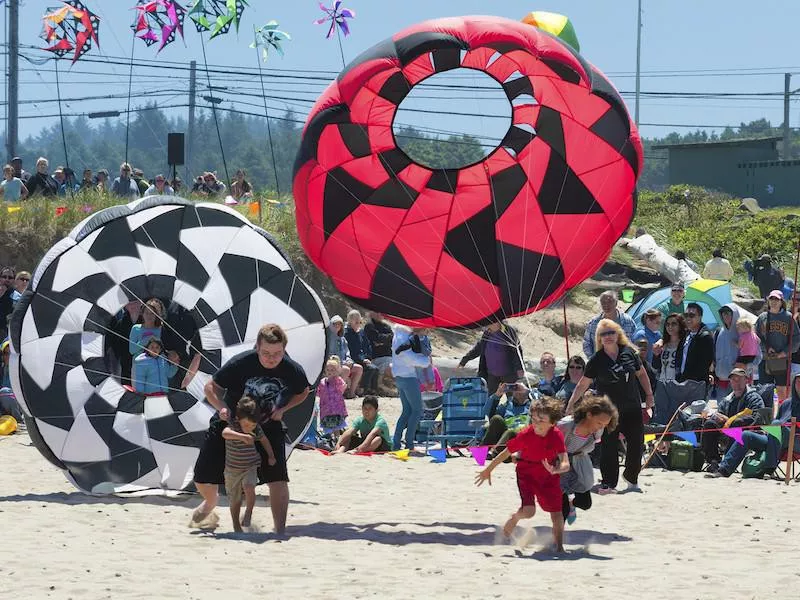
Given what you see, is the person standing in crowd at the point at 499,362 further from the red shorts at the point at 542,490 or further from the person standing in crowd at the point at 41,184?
the person standing in crowd at the point at 41,184

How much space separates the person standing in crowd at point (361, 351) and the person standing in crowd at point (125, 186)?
5.17 m

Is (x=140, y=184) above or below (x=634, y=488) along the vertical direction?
above

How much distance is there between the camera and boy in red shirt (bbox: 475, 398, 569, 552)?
25.9 ft

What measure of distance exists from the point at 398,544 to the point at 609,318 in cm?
459

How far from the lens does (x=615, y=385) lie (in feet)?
32.2

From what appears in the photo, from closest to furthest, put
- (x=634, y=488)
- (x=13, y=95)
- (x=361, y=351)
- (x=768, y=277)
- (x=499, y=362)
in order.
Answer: (x=634, y=488), (x=499, y=362), (x=361, y=351), (x=768, y=277), (x=13, y=95)

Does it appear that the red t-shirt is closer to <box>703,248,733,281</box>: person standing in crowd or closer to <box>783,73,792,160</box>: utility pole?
<box>703,248,733,281</box>: person standing in crowd

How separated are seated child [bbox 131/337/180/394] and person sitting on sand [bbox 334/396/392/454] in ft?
8.75

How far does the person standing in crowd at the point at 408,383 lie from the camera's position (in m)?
12.4

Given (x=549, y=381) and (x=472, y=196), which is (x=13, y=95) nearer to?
(x=549, y=381)

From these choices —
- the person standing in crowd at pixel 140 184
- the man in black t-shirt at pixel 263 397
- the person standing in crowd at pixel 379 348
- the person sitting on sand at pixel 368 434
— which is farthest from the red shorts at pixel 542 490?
the person standing in crowd at pixel 140 184

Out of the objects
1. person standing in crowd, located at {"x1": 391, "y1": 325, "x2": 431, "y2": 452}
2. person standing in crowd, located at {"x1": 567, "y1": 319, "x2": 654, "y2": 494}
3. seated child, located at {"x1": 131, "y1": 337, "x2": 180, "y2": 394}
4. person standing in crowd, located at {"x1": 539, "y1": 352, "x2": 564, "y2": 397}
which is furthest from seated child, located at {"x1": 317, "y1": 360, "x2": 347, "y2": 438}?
person standing in crowd, located at {"x1": 567, "y1": 319, "x2": 654, "y2": 494}

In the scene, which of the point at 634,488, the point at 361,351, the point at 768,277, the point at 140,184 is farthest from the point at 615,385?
the point at 140,184

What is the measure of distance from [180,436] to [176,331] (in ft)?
2.67
